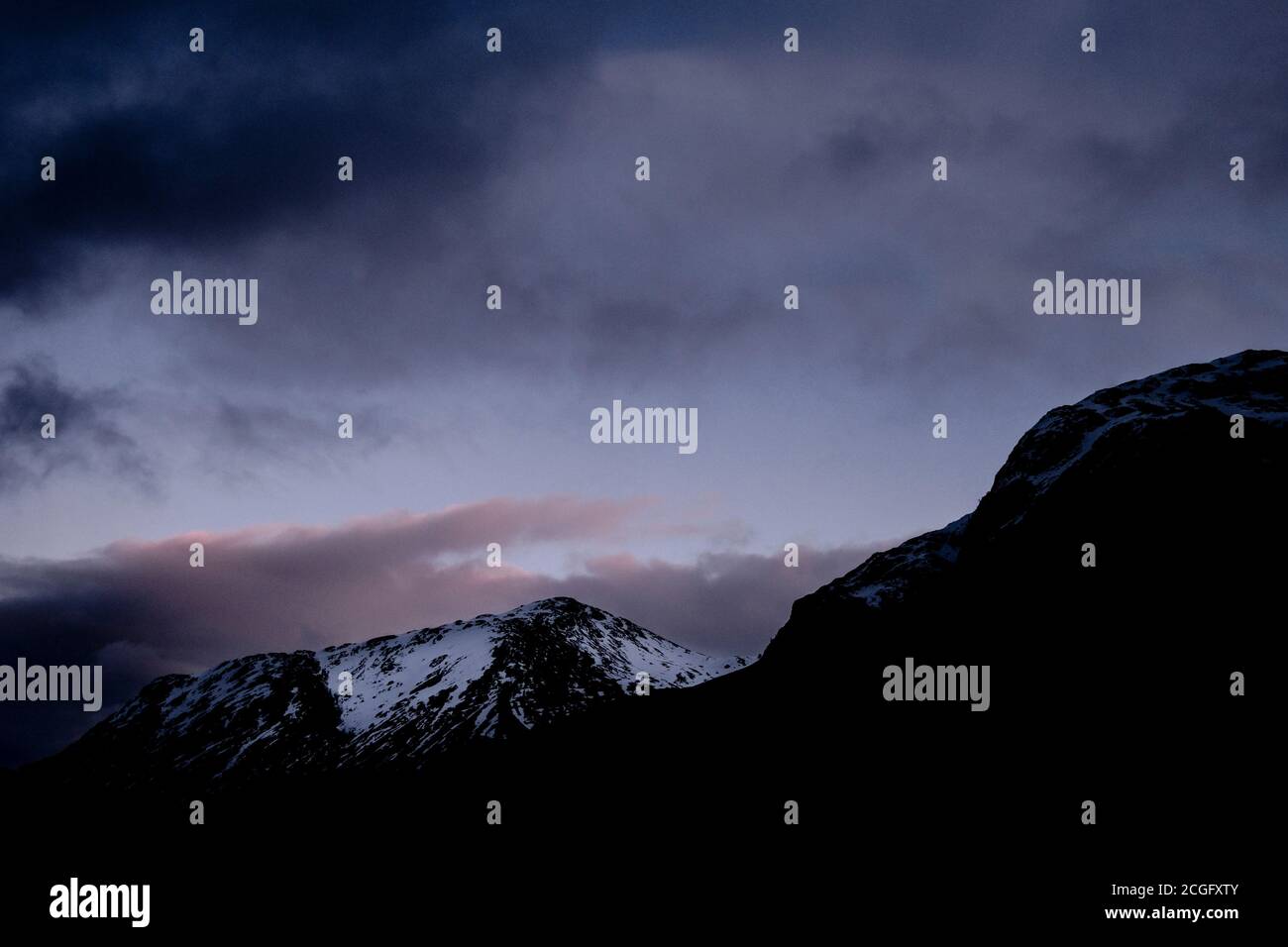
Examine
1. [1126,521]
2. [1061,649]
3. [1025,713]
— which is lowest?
[1025,713]

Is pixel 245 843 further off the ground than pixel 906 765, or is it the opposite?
pixel 906 765

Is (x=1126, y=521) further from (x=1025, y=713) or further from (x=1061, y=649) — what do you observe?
(x=1025, y=713)

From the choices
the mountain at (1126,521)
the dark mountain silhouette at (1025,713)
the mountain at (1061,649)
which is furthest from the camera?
the mountain at (1126,521)

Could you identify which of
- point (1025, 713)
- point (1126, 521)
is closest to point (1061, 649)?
point (1025, 713)

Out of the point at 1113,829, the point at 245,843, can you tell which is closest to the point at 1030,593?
the point at 1113,829

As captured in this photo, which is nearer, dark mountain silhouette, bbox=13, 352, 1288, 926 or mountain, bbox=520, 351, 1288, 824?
dark mountain silhouette, bbox=13, 352, 1288, 926

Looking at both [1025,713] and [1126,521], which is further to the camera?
[1126,521]

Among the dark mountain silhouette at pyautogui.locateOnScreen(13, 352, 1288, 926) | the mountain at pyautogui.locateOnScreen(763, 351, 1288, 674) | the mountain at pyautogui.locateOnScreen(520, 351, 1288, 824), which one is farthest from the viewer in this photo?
the mountain at pyautogui.locateOnScreen(763, 351, 1288, 674)

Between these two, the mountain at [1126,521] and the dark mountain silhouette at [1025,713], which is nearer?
the dark mountain silhouette at [1025,713]

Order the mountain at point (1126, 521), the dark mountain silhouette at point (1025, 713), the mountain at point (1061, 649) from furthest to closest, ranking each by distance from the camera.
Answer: the mountain at point (1126, 521)
the mountain at point (1061, 649)
the dark mountain silhouette at point (1025, 713)
